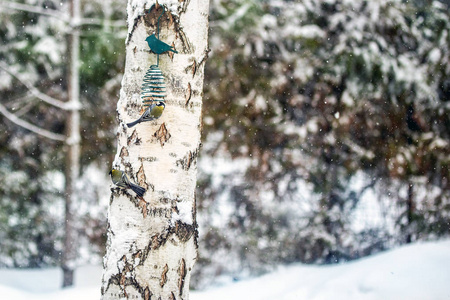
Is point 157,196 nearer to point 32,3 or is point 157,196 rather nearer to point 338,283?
point 338,283

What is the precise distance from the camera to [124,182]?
1.26m

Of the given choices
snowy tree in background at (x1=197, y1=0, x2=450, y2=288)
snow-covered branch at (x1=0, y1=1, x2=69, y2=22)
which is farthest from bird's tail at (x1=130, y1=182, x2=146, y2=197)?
snowy tree in background at (x1=197, y1=0, x2=450, y2=288)

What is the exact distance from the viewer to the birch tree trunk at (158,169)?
1275 mm

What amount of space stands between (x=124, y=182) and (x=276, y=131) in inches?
122

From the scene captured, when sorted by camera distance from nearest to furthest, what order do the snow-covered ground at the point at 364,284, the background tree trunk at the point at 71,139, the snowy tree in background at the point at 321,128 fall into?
the snow-covered ground at the point at 364,284 < the background tree trunk at the point at 71,139 < the snowy tree in background at the point at 321,128

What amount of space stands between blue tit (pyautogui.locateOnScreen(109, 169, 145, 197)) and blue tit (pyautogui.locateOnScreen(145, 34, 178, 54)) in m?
0.42

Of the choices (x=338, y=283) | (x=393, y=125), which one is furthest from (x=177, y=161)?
(x=393, y=125)

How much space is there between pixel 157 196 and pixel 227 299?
6.47 feet

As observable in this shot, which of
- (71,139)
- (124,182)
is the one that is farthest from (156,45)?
(71,139)

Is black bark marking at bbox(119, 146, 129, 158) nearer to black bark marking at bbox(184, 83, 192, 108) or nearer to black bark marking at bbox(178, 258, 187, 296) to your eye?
black bark marking at bbox(184, 83, 192, 108)

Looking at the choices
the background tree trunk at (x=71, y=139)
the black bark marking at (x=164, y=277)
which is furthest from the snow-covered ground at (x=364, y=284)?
the black bark marking at (x=164, y=277)

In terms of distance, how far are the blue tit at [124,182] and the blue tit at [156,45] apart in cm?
42

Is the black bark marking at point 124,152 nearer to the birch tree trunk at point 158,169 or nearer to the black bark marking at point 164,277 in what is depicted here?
the birch tree trunk at point 158,169

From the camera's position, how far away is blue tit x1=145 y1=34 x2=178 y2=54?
4.15 ft
